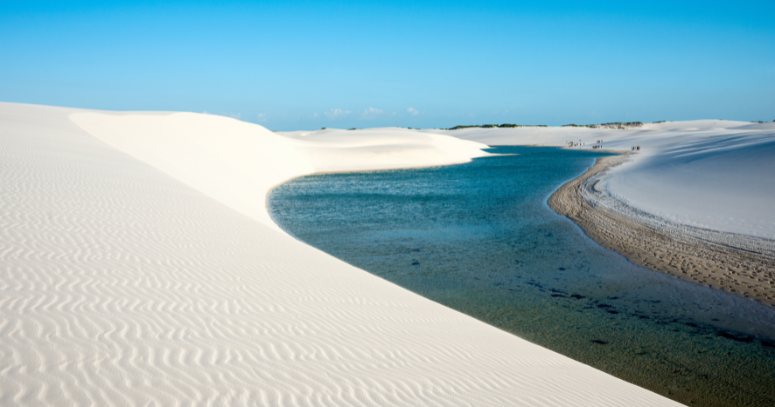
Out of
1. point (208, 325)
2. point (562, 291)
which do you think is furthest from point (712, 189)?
point (208, 325)

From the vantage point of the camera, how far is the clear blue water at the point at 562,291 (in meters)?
5.68

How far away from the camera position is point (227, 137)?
3005cm

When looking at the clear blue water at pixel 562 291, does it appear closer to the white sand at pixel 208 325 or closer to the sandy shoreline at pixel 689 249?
the sandy shoreline at pixel 689 249

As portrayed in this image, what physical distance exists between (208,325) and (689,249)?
1069 cm

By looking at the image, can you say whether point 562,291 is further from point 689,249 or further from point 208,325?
point 208,325

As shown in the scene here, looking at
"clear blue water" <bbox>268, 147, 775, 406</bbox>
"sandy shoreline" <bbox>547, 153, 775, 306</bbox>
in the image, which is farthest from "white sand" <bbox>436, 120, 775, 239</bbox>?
"clear blue water" <bbox>268, 147, 775, 406</bbox>

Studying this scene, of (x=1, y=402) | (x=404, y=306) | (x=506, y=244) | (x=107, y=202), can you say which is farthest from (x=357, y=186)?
(x=1, y=402)

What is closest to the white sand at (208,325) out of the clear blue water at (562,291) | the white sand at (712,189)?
the clear blue water at (562,291)

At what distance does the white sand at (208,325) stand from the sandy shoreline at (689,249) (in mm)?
5202

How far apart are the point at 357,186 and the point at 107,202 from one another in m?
16.1

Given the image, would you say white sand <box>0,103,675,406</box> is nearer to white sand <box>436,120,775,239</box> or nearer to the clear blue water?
the clear blue water

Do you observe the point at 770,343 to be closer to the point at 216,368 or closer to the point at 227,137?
the point at 216,368

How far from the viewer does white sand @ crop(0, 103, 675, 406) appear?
3.30m

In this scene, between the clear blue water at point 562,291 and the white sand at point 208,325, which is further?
the clear blue water at point 562,291
